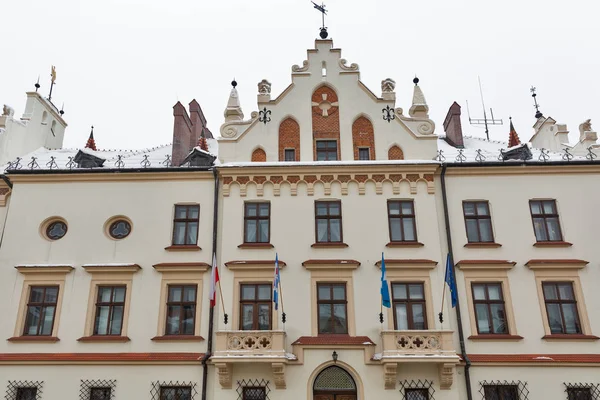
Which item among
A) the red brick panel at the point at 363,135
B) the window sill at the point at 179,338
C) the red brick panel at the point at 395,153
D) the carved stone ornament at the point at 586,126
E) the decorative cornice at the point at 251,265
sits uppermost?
the carved stone ornament at the point at 586,126

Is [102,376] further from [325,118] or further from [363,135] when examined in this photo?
[363,135]

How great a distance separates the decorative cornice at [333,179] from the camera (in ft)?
72.5

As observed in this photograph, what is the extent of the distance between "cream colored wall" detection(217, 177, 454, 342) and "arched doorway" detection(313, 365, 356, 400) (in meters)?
1.55

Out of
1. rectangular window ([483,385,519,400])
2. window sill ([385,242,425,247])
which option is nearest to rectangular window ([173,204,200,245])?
window sill ([385,242,425,247])

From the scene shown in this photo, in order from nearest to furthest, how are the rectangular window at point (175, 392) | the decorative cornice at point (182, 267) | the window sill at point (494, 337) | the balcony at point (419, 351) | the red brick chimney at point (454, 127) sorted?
the balcony at point (419, 351)
the rectangular window at point (175, 392)
the window sill at point (494, 337)
the decorative cornice at point (182, 267)
the red brick chimney at point (454, 127)

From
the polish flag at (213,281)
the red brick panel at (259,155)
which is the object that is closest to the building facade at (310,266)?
the red brick panel at (259,155)

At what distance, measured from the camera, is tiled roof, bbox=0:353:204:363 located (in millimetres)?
19938

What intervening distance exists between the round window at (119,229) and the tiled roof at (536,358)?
45.6ft

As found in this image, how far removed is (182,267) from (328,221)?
588 cm

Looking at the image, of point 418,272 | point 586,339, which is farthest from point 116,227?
point 586,339

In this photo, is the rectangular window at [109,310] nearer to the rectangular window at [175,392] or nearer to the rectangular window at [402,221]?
the rectangular window at [175,392]

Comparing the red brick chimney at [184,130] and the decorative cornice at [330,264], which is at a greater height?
the red brick chimney at [184,130]

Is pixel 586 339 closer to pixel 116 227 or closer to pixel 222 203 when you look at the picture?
pixel 222 203

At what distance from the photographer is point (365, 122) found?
23484 mm
